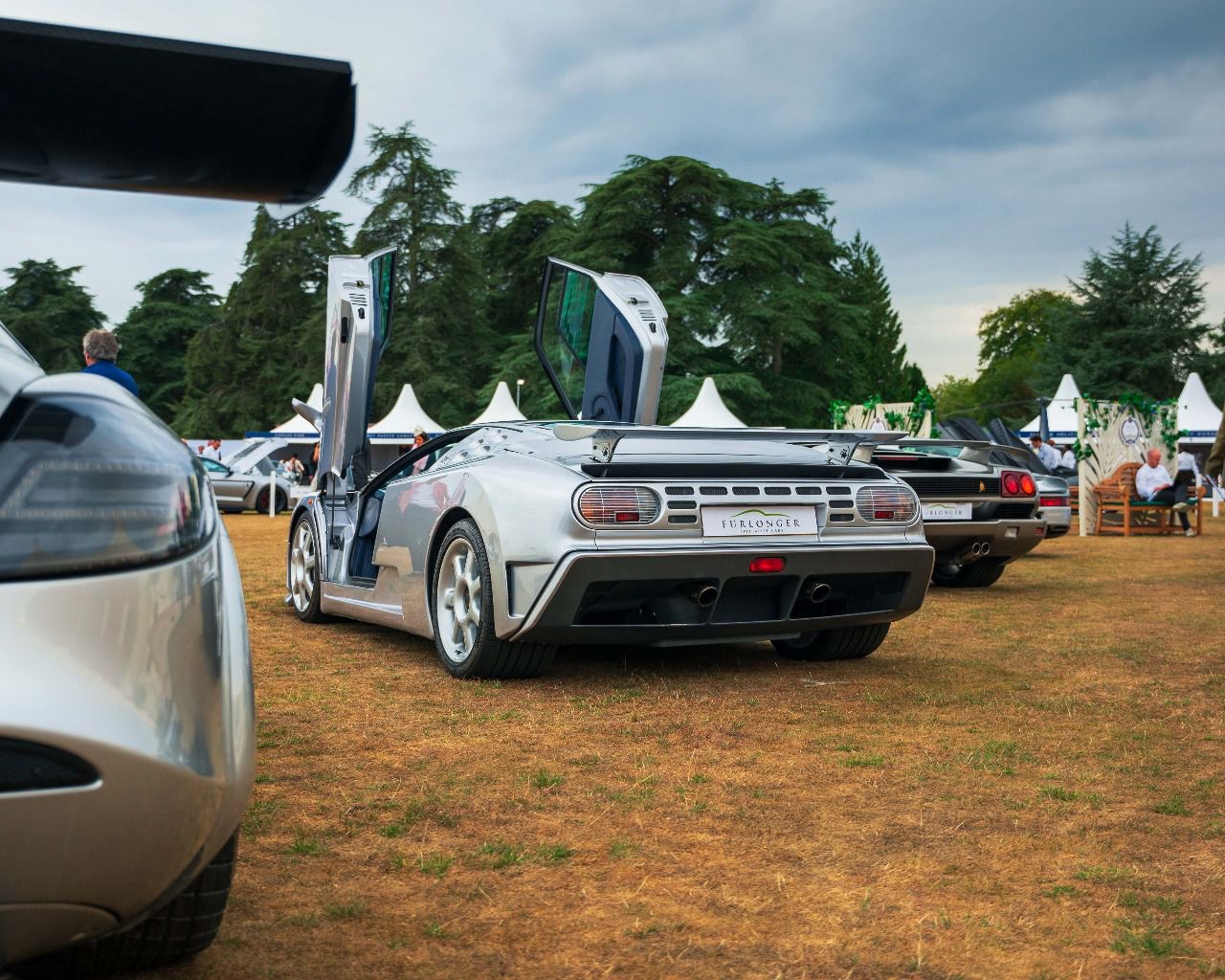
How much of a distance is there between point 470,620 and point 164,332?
78.6 m

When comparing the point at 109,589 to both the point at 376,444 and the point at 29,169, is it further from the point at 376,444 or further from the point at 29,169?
the point at 376,444

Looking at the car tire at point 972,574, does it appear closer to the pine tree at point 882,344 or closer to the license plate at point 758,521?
the license plate at point 758,521

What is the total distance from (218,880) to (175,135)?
1168mm

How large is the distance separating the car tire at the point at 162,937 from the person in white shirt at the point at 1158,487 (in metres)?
20.2

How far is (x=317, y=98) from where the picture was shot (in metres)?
2.04

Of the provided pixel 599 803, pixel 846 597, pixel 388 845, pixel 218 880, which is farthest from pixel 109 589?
pixel 846 597

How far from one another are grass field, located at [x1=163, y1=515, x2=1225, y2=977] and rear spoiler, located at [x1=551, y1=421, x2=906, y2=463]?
3.25 ft

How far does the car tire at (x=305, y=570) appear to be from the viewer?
768cm

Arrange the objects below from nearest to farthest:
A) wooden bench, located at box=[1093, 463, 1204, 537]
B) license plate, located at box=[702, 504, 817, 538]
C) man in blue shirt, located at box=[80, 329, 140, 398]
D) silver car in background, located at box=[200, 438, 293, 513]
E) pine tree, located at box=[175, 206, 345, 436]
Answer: license plate, located at box=[702, 504, 817, 538]
man in blue shirt, located at box=[80, 329, 140, 398]
wooden bench, located at box=[1093, 463, 1204, 537]
silver car in background, located at box=[200, 438, 293, 513]
pine tree, located at box=[175, 206, 345, 436]

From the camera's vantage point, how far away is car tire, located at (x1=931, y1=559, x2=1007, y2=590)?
11.2 m

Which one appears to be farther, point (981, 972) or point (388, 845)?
point (388, 845)

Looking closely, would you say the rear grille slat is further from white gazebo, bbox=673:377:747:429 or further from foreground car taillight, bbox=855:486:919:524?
white gazebo, bbox=673:377:747:429

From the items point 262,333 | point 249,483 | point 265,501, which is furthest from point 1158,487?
point 262,333

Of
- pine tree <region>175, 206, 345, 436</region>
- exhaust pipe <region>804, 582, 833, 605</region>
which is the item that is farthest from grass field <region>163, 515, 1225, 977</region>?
pine tree <region>175, 206, 345, 436</region>
